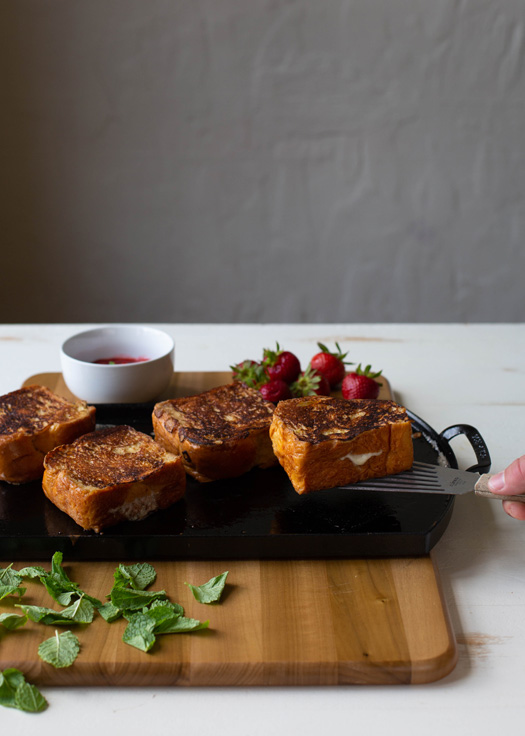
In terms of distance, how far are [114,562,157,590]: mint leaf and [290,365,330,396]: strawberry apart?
933mm

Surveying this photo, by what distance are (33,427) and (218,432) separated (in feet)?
1.58

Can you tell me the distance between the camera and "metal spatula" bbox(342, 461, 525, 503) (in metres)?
1.56

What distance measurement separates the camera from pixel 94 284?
4.62 metres

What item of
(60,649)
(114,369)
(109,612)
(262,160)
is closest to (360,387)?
(114,369)

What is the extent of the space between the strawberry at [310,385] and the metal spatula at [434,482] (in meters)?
0.59

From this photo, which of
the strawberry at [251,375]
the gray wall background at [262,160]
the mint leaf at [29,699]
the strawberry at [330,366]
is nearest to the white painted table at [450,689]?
the mint leaf at [29,699]

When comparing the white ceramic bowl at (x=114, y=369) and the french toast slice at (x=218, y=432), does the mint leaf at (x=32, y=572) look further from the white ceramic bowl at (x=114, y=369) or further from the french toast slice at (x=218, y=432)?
the white ceramic bowl at (x=114, y=369)

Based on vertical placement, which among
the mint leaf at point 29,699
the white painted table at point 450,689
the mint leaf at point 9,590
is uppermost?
the mint leaf at point 9,590

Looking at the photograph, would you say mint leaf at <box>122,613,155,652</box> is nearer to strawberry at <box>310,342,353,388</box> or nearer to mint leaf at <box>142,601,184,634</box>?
mint leaf at <box>142,601,184,634</box>

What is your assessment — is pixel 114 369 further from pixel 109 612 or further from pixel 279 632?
pixel 279 632

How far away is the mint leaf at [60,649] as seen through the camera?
50.3 inches

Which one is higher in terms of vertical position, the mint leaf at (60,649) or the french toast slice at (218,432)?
the french toast slice at (218,432)

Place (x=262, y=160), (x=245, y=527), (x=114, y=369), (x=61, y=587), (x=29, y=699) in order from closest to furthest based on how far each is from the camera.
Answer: (x=29, y=699) < (x=61, y=587) < (x=245, y=527) < (x=114, y=369) < (x=262, y=160)

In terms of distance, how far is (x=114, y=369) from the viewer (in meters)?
2.26
